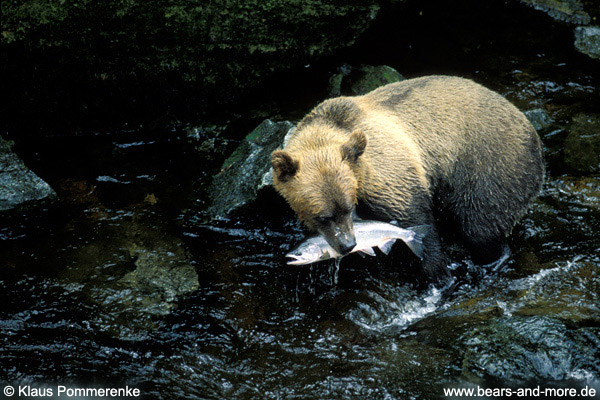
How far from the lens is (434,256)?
589cm

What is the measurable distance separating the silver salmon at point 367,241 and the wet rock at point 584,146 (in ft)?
12.2

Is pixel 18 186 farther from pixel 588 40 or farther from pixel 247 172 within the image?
pixel 588 40

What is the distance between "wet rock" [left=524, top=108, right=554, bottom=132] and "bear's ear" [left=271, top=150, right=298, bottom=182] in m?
4.92

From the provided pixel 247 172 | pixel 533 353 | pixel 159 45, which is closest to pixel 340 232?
pixel 533 353

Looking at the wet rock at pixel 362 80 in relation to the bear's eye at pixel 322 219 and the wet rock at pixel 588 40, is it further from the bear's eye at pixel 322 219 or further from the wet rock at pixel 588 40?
the bear's eye at pixel 322 219

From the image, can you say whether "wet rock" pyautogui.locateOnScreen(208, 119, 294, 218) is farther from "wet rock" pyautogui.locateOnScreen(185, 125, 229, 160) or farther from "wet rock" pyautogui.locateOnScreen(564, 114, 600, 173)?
"wet rock" pyautogui.locateOnScreen(564, 114, 600, 173)

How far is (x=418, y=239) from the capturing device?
543cm

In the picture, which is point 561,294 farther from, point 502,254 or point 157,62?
point 157,62

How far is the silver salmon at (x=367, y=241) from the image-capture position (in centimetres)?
524

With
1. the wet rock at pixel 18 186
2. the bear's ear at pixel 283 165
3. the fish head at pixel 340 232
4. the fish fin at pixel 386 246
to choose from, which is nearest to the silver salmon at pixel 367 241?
the fish fin at pixel 386 246

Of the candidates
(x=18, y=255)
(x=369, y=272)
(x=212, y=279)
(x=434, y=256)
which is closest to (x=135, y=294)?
(x=212, y=279)

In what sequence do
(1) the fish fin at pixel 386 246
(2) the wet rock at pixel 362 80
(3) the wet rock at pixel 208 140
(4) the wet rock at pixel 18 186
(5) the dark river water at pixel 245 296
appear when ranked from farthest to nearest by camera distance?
(2) the wet rock at pixel 362 80
(3) the wet rock at pixel 208 140
(4) the wet rock at pixel 18 186
(1) the fish fin at pixel 386 246
(5) the dark river water at pixel 245 296

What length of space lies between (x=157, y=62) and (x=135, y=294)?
3.98 metres

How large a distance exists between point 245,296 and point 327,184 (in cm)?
168
